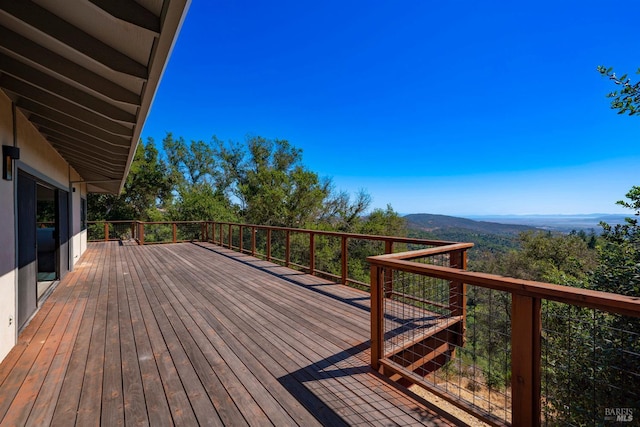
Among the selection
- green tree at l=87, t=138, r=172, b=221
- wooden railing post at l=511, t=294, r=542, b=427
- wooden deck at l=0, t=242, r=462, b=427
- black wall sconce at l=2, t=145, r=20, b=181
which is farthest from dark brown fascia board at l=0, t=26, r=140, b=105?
green tree at l=87, t=138, r=172, b=221

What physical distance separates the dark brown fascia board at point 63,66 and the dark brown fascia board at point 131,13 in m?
0.98

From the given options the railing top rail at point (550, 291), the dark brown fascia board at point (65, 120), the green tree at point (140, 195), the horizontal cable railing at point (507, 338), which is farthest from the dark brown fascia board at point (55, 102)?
the green tree at point (140, 195)

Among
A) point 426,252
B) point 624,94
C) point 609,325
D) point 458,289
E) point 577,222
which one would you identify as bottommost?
point 609,325

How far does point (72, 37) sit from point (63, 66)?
0.51 meters

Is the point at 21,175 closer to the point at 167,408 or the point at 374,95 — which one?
the point at 167,408

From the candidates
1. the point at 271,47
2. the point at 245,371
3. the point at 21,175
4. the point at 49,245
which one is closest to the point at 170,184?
the point at 271,47

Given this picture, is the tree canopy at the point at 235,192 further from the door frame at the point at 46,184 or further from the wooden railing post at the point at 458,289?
the wooden railing post at the point at 458,289

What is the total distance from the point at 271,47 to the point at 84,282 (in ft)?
40.7

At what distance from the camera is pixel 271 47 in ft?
44.2

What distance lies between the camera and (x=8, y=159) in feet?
8.49

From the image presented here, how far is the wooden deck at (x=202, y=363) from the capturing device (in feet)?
5.73

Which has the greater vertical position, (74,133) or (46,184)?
(74,133)

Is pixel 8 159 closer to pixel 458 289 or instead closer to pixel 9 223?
pixel 9 223

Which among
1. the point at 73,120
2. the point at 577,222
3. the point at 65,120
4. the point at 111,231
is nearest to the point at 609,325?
the point at 73,120
